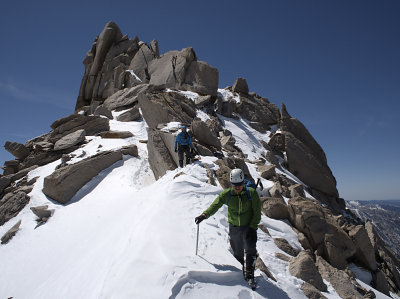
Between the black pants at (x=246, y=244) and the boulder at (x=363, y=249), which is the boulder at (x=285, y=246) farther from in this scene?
the boulder at (x=363, y=249)

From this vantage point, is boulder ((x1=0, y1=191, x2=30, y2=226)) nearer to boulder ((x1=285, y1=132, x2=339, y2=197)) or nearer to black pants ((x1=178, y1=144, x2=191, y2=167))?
black pants ((x1=178, y1=144, x2=191, y2=167))

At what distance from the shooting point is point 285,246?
8109 mm

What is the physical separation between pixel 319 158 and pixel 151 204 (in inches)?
1042

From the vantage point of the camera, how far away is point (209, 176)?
10.8 metres

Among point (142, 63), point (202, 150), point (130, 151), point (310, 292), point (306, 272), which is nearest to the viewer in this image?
point (310, 292)

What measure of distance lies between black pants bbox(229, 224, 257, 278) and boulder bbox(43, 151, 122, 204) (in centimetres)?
1301

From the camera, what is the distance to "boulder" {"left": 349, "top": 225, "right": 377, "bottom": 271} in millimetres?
9703

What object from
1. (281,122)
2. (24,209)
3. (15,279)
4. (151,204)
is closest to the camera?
(151,204)

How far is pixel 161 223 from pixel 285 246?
4524 millimetres

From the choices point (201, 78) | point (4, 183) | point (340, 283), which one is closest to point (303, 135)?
point (201, 78)

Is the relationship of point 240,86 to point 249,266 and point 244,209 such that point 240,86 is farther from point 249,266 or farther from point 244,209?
point 249,266

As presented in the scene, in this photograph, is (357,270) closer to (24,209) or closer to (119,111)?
(24,209)

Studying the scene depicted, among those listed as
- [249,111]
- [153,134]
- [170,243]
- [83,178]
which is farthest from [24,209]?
[249,111]

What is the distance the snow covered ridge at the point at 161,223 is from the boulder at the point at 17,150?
0.13 metres
